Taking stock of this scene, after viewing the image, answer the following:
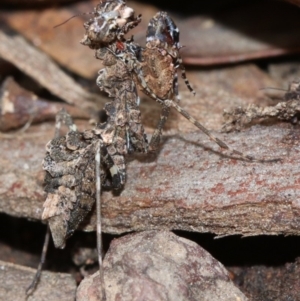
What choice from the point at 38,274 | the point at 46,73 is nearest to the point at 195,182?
the point at 38,274

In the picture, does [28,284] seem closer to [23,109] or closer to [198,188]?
[198,188]

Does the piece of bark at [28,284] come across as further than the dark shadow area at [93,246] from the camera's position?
No

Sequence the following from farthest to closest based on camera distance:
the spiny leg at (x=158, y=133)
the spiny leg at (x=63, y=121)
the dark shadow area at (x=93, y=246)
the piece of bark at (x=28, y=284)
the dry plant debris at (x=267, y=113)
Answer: the spiny leg at (x=63, y=121) < the spiny leg at (x=158, y=133) < the dry plant debris at (x=267, y=113) < the dark shadow area at (x=93, y=246) < the piece of bark at (x=28, y=284)

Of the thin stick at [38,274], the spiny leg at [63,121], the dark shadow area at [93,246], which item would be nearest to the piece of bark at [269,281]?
the dark shadow area at [93,246]

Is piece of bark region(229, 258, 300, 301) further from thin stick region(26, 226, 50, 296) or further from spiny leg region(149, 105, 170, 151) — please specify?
thin stick region(26, 226, 50, 296)

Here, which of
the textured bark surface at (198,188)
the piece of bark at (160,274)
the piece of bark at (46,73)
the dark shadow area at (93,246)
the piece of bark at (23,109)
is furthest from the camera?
the piece of bark at (46,73)

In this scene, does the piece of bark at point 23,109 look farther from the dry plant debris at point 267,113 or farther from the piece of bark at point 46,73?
the dry plant debris at point 267,113
